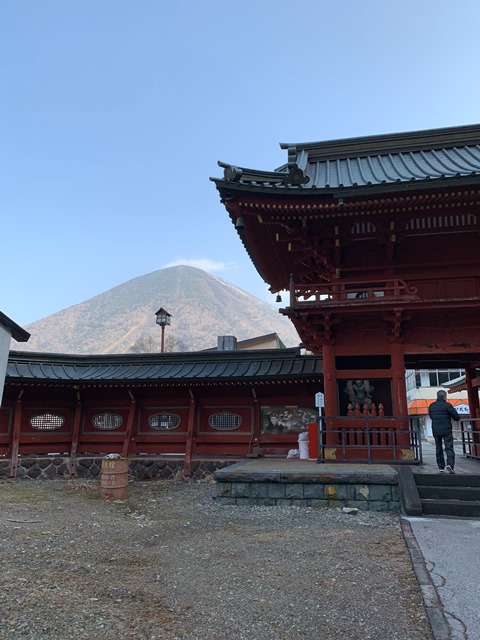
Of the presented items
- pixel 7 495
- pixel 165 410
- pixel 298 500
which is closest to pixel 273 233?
pixel 298 500

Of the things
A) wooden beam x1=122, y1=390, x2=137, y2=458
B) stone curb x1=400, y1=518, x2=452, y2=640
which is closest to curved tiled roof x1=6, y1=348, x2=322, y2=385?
wooden beam x1=122, y1=390, x2=137, y2=458

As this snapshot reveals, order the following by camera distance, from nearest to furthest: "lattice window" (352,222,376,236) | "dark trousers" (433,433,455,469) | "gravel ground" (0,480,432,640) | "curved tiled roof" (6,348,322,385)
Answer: "gravel ground" (0,480,432,640) < "dark trousers" (433,433,455,469) < "lattice window" (352,222,376,236) < "curved tiled roof" (6,348,322,385)

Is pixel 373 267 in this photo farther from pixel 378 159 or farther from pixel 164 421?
pixel 164 421

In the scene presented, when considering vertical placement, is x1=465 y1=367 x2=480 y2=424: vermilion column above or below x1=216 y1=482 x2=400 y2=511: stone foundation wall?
above

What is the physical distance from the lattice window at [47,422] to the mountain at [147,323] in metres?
114

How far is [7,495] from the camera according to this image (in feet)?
40.3

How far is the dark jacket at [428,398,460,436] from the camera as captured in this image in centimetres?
976

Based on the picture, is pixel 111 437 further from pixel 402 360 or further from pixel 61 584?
pixel 61 584

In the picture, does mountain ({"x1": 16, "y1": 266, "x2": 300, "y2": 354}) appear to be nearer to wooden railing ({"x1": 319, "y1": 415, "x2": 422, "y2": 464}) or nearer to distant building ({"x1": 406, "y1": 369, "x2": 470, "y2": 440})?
distant building ({"x1": 406, "y1": 369, "x2": 470, "y2": 440})

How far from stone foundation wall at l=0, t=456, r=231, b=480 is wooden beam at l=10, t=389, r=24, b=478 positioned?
0.14m

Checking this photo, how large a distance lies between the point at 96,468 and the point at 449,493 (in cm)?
1212

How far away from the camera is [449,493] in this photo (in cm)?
878

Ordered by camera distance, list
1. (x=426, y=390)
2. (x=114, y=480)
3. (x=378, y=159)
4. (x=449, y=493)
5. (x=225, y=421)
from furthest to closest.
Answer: (x=426, y=390), (x=225, y=421), (x=378, y=159), (x=114, y=480), (x=449, y=493)

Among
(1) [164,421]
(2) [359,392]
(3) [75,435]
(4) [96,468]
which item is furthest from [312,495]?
(3) [75,435]
